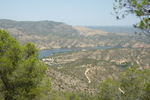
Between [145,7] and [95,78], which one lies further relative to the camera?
[95,78]

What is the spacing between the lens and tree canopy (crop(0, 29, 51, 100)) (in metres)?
9.67

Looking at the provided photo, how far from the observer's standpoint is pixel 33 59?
10.3m

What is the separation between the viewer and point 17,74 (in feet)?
32.6

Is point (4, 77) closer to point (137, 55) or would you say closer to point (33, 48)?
point (33, 48)

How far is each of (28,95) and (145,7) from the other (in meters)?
8.83

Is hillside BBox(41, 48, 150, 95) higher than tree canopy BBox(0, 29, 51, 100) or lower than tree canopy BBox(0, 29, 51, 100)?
lower

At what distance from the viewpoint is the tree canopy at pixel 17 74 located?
31.7 ft

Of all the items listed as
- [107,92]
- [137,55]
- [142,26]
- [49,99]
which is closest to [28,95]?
[49,99]

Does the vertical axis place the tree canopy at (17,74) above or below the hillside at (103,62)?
above

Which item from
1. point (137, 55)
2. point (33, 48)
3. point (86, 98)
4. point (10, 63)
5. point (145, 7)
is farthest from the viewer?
point (137, 55)

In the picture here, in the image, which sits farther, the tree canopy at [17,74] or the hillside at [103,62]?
the hillside at [103,62]

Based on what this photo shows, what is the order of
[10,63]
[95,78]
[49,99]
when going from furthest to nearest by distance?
[95,78], [49,99], [10,63]

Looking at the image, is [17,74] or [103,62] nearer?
[17,74]

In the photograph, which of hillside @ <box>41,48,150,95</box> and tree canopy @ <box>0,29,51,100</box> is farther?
hillside @ <box>41,48,150,95</box>
